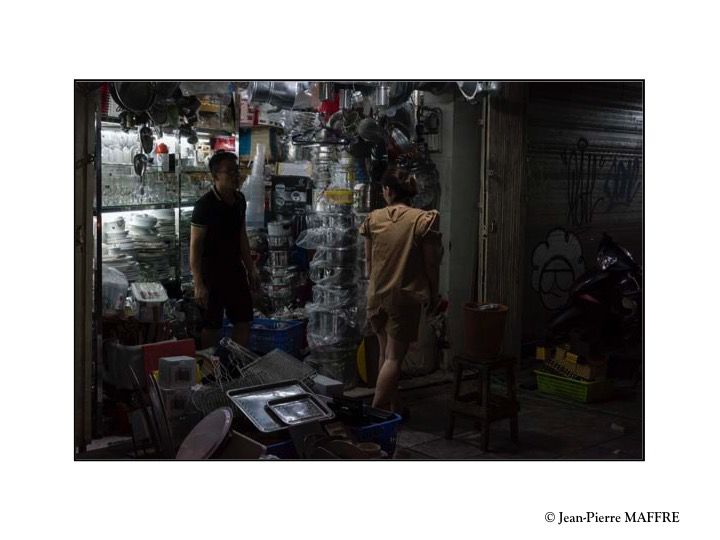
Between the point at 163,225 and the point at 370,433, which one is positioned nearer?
the point at 370,433

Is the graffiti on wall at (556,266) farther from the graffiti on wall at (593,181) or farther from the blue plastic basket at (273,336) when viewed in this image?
the blue plastic basket at (273,336)

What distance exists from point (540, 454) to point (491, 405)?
45cm

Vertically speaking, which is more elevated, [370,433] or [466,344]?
[466,344]

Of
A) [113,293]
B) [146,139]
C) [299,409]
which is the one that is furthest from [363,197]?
[299,409]

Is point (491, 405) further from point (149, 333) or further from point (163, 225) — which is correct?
point (163, 225)

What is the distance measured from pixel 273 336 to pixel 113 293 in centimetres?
120

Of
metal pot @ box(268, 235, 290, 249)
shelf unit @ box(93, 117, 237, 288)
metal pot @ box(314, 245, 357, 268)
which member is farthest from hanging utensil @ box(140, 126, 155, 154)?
metal pot @ box(314, 245, 357, 268)

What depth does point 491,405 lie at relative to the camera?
17.5 feet

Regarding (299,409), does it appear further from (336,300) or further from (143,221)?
(143,221)

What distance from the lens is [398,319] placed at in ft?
18.5

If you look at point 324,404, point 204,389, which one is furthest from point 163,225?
point 324,404

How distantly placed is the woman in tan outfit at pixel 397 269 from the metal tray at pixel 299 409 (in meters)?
0.90

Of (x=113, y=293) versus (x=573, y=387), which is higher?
(x=113, y=293)

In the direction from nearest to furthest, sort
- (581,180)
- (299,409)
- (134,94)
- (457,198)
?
(299,409), (134,94), (457,198), (581,180)
